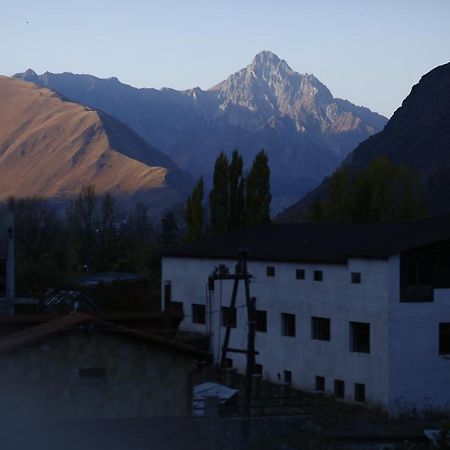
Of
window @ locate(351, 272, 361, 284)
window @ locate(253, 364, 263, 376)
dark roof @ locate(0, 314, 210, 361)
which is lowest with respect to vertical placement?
window @ locate(253, 364, 263, 376)

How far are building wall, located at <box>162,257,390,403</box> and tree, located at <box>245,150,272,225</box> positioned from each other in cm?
1670

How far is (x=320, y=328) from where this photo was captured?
107 feet

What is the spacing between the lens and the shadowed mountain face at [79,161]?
521ft

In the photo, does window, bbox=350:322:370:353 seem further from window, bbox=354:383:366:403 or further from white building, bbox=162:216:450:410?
window, bbox=354:383:366:403

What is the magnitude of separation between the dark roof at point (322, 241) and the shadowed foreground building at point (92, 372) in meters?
12.4

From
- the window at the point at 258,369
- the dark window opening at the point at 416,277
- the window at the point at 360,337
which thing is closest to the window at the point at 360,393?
the window at the point at 360,337

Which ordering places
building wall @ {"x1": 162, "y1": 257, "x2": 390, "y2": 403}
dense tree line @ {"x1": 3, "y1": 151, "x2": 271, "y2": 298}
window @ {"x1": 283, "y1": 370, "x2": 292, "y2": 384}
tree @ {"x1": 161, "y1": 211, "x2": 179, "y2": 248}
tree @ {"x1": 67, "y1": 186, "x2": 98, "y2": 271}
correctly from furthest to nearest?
1. tree @ {"x1": 161, "y1": 211, "x2": 179, "y2": 248}
2. tree @ {"x1": 67, "y1": 186, "x2": 98, "y2": 271}
3. dense tree line @ {"x1": 3, "y1": 151, "x2": 271, "y2": 298}
4. window @ {"x1": 283, "y1": 370, "x2": 292, "y2": 384}
5. building wall @ {"x1": 162, "y1": 257, "x2": 390, "y2": 403}

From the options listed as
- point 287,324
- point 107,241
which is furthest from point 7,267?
point 107,241

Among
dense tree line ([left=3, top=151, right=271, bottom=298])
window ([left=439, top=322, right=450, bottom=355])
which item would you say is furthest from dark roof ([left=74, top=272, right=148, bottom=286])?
window ([left=439, top=322, right=450, bottom=355])

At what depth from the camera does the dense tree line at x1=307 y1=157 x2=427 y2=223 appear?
5631 cm

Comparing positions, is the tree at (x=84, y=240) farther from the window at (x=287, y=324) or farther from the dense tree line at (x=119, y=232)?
the window at (x=287, y=324)

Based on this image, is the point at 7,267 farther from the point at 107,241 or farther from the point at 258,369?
the point at 107,241

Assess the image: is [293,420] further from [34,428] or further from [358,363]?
[34,428]

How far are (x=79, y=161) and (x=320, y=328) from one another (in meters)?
141
